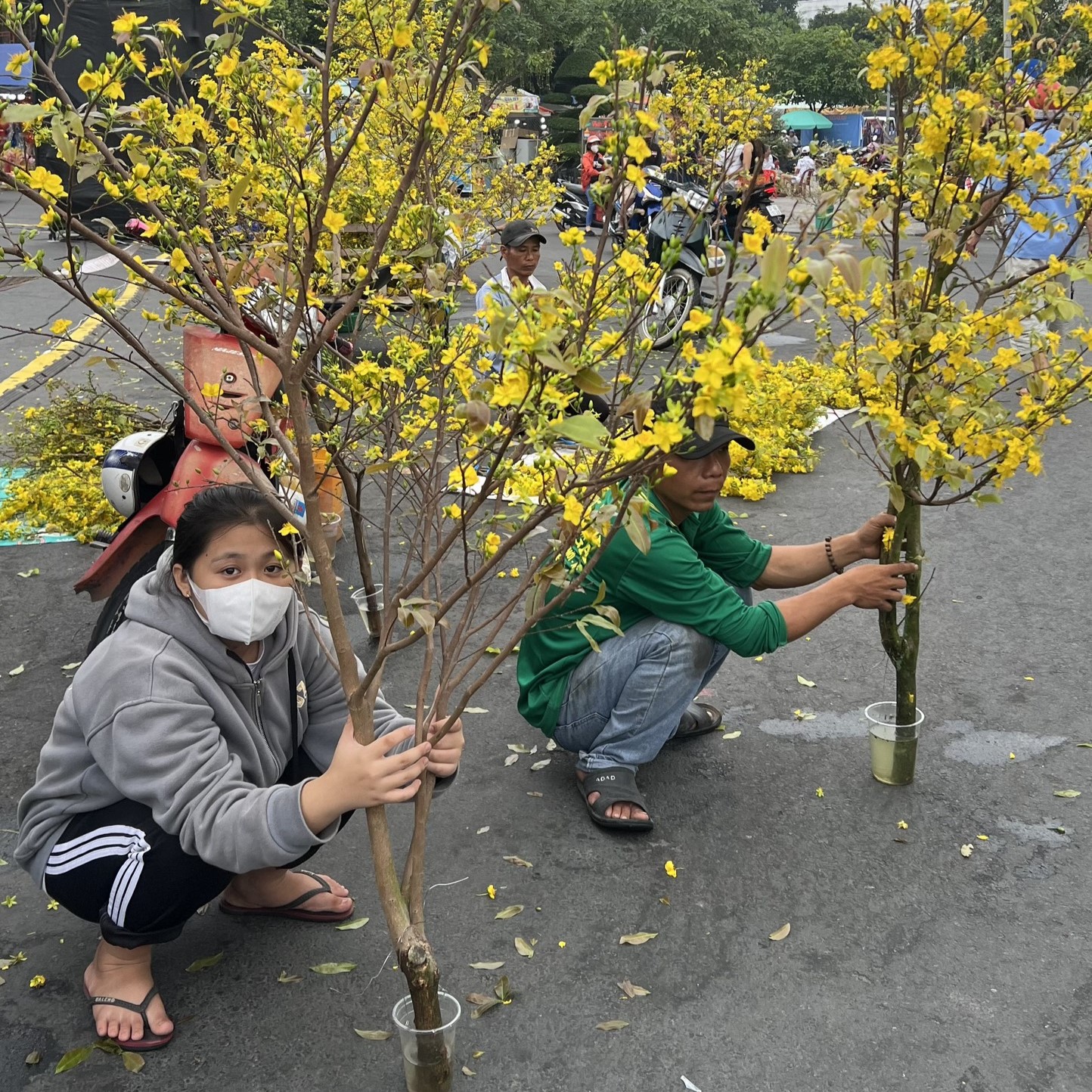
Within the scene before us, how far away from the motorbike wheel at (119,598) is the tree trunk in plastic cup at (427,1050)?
3.88ft

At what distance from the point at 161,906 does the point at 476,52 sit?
5.68ft

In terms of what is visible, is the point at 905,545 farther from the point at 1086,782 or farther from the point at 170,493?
the point at 170,493

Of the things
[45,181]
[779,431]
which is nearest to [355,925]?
[45,181]

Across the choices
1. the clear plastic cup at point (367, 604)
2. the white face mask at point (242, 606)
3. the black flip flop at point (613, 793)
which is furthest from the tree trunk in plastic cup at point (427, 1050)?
the clear plastic cup at point (367, 604)

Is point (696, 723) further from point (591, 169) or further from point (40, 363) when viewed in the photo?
point (40, 363)

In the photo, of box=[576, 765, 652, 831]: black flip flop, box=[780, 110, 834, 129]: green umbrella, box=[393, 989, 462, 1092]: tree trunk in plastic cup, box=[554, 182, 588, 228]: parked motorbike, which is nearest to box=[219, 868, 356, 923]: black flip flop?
box=[393, 989, 462, 1092]: tree trunk in plastic cup

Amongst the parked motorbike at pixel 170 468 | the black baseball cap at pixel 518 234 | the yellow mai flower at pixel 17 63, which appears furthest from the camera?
the black baseball cap at pixel 518 234

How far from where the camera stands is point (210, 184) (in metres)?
2.28

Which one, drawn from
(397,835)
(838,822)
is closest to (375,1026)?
(397,835)

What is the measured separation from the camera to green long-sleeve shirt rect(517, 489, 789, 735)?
9.56ft

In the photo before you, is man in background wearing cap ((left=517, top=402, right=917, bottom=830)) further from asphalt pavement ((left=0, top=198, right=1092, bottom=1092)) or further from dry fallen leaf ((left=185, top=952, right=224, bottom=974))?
dry fallen leaf ((left=185, top=952, right=224, bottom=974))

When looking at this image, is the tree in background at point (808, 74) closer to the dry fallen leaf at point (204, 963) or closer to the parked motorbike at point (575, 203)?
the parked motorbike at point (575, 203)

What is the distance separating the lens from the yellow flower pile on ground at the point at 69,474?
4.93 metres

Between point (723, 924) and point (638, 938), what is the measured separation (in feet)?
0.69
